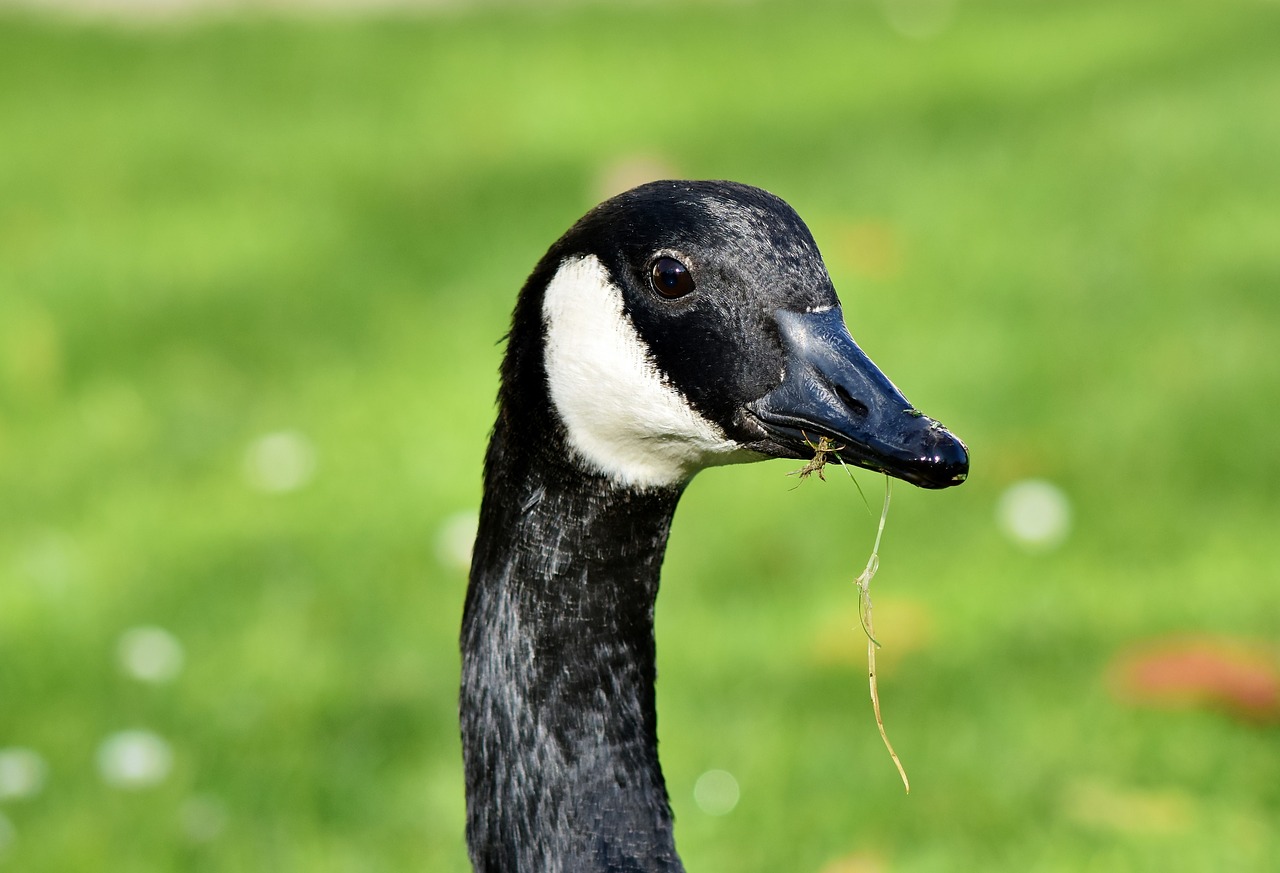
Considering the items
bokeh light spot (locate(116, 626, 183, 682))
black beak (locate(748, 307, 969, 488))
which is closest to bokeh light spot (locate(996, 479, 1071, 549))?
bokeh light spot (locate(116, 626, 183, 682))

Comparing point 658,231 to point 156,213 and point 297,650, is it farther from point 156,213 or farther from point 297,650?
point 156,213

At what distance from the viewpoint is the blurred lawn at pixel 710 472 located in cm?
291

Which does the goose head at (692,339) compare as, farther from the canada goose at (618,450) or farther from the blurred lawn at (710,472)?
the blurred lawn at (710,472)

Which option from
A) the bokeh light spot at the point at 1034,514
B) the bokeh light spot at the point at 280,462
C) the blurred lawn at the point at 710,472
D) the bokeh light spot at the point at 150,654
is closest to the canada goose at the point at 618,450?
the blurred lawn at the point at 710,472

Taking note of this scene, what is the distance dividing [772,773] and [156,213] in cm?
318

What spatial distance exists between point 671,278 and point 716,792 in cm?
140

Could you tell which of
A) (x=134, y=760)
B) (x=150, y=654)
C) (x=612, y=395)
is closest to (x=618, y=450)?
(x=612, y=395)

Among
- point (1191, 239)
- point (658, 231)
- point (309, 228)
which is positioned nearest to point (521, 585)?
point (658, 231)

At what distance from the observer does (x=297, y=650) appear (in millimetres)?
3295

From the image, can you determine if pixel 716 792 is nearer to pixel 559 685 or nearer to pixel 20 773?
pixel 559 685

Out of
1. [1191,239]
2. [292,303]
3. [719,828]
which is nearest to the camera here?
[719,828]

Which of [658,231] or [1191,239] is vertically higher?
[1191,239]

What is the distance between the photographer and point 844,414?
1692 millimetres

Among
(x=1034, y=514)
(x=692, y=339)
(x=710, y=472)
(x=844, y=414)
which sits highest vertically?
(x=710, y=472)
